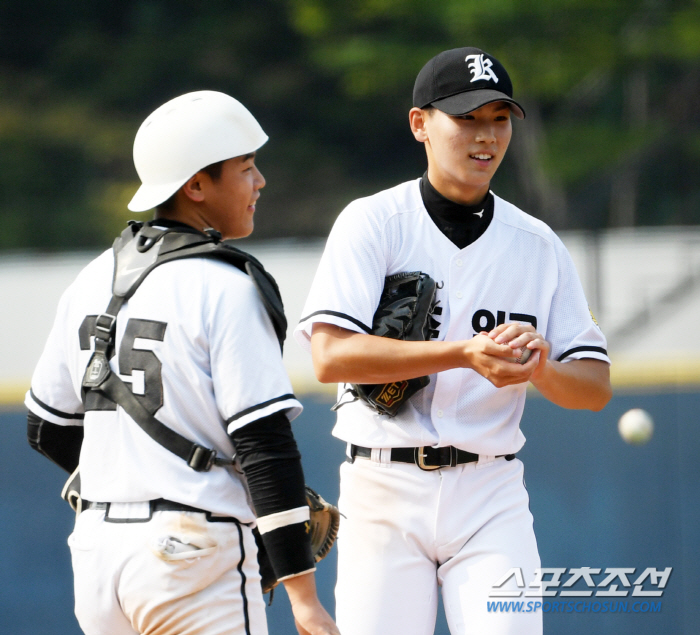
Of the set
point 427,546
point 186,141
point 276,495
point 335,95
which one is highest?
point 335,95

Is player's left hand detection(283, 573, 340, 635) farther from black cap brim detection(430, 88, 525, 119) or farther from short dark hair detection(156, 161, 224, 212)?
black cap brim detection(430, 88, 525, 119)

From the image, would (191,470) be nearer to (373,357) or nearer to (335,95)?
(373,357)

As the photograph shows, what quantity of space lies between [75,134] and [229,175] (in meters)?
13.4

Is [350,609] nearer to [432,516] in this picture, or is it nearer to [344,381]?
[432,516]

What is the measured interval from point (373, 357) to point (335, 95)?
40.6 ft

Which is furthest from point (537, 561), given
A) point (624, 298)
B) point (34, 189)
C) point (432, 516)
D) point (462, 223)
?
point (34, 189)

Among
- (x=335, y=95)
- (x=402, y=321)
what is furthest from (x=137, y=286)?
(x=335, y=95)

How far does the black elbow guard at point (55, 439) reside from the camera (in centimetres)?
214

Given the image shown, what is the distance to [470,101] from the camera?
2.29 meters

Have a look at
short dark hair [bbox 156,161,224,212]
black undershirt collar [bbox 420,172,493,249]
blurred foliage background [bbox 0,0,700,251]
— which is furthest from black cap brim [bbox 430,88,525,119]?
blurred foliage background [bbox 0,0,700,251]

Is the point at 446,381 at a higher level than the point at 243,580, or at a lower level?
higher

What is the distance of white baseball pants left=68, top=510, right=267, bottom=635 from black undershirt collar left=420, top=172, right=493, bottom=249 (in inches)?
38.8

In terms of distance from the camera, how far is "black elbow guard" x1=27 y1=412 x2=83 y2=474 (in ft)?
7.02

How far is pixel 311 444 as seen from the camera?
4.36 meters
